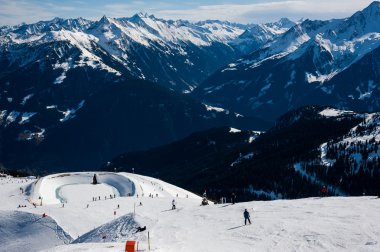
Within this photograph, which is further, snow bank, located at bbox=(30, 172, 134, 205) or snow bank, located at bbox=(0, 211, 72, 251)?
snow bank, located at bbox=(30, 172, 134, 205)

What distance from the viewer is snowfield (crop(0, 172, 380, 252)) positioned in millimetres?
48531

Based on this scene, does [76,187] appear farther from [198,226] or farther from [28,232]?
[198,226]

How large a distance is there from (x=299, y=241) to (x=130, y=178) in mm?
90616

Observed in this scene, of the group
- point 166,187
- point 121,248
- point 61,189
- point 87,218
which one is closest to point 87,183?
point 61,189

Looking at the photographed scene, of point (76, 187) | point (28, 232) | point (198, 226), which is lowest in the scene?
point (28, 232)

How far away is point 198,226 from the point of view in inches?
2362

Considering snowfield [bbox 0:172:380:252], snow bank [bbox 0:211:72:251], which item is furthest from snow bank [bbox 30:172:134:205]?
snow bank [bbox 0:211:72:251]

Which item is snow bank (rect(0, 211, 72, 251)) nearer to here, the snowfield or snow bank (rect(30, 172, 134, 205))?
the snowfield

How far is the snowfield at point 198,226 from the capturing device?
4853 centimetres

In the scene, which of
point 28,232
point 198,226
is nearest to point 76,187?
point 28,232

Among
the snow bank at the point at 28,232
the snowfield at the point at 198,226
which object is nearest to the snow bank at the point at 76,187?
the snowfield at the point at 198,226

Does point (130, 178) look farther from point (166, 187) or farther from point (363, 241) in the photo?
point (363, 241)

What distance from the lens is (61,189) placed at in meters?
129

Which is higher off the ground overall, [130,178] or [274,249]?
[130,178]
